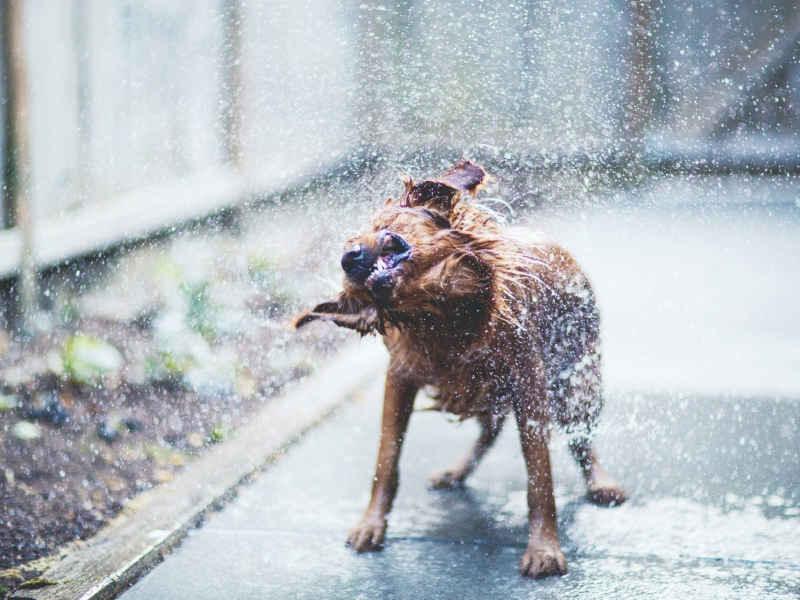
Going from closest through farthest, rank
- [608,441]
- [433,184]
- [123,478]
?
[433,184]
[123,478]
[608,441]

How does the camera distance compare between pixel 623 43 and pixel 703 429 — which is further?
pixel 623 43

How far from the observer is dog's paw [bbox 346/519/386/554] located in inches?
89.7

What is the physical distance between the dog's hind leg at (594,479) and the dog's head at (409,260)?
94 centimetres

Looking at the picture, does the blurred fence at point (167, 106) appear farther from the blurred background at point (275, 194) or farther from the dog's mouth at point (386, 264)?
the dog's mouth at point (386, 264)

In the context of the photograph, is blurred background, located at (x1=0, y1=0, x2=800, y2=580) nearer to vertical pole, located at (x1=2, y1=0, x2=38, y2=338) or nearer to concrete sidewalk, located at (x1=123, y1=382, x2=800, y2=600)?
vertical pole, located at (x1=2, y1=0, x2=38, y2=338)

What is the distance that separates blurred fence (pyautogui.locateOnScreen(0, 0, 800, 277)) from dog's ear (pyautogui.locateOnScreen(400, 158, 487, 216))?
2047 mm

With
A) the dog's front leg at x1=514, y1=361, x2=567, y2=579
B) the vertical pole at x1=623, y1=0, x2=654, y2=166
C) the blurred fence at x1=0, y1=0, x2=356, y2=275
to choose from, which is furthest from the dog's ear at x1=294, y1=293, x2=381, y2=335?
the vertical pole at x1=623, y1=0, x2=654, y2=166

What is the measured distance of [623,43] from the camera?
5.57 metres

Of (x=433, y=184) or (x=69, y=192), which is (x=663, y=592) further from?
(x=69, y=192)

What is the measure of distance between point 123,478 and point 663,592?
182cm

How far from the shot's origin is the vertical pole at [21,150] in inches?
163

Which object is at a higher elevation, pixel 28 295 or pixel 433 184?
pixel 433 184

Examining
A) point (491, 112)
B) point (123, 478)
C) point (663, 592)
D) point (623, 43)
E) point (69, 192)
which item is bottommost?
point (123, 478)

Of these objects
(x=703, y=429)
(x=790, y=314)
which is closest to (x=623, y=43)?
(x=790, y=314)
